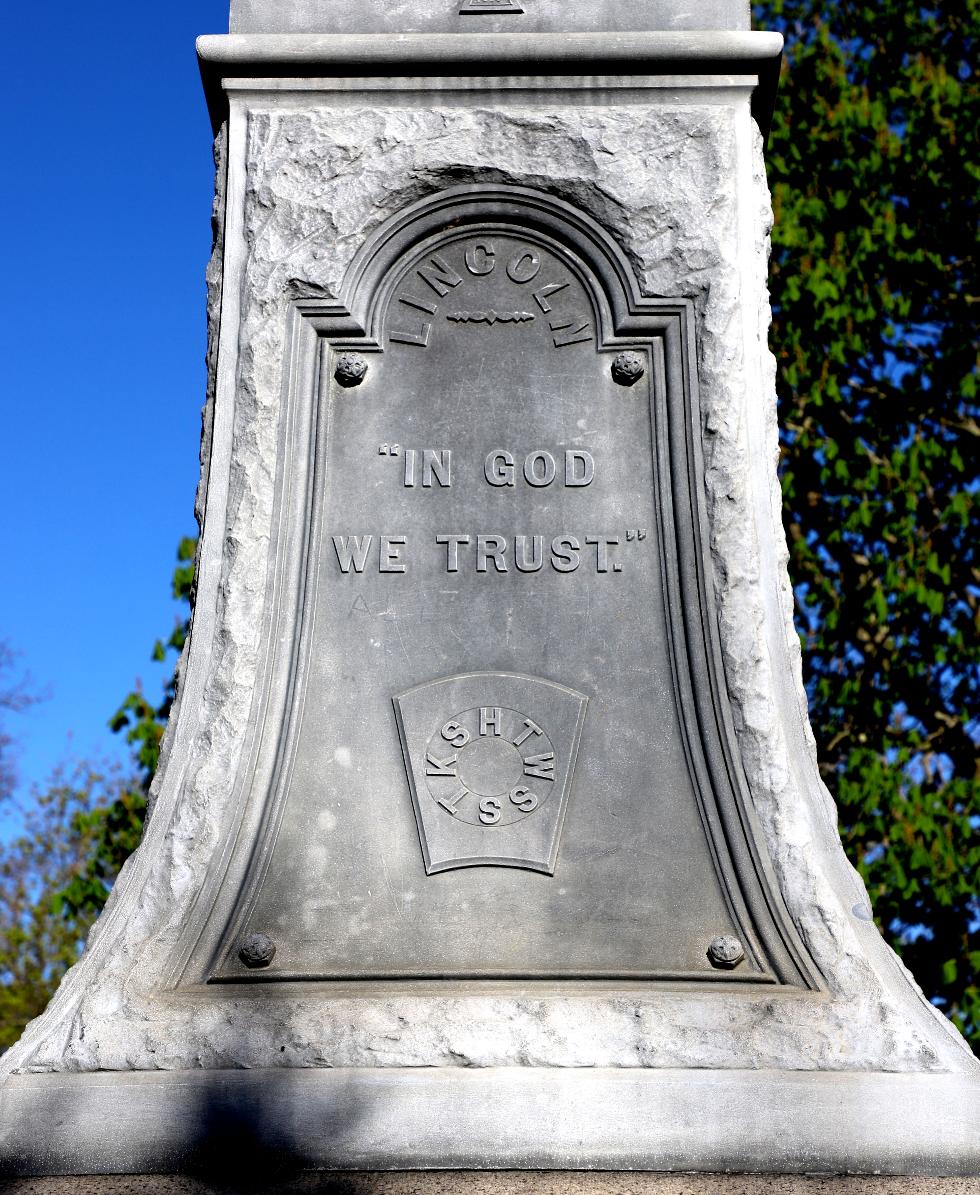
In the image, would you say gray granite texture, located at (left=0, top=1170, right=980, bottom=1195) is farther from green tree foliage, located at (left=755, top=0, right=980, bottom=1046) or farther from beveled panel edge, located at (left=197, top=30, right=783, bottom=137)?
green tree foliage, located at (left=755, top=0, right=980, bottom=1046)

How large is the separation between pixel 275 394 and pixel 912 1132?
212 centimetres

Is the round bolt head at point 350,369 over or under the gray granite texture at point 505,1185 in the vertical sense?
over

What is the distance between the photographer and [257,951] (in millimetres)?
2783

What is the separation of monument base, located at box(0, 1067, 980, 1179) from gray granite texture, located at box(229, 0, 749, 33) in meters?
2.47

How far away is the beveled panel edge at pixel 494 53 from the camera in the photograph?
3.19 meters

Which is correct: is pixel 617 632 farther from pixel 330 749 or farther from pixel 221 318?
pixel 221 318

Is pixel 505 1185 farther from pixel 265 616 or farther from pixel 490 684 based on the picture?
pixel 265 616

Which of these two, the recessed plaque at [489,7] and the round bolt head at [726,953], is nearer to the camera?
the round bolt head at [726,953]

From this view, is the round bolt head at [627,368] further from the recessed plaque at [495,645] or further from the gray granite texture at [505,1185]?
the gray granite texture at [505,1185]

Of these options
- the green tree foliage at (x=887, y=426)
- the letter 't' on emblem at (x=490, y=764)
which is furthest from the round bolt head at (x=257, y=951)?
the green tree foliage at (x=887, y=426)

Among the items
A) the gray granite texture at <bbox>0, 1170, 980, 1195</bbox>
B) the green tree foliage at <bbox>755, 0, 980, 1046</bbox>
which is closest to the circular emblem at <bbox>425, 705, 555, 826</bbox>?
the gray granite texture at <bbox>0, 1170, 980, 1195</bbox>

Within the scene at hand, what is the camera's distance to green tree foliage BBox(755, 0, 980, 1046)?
256 inches

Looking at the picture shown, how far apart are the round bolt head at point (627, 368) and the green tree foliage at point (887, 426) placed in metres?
3.85

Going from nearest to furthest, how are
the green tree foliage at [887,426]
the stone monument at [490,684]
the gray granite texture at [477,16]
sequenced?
1. the stone monument at [490,684]
2. the gray granite texture at [477,16]
3. the green tree foliage at [887,426]
